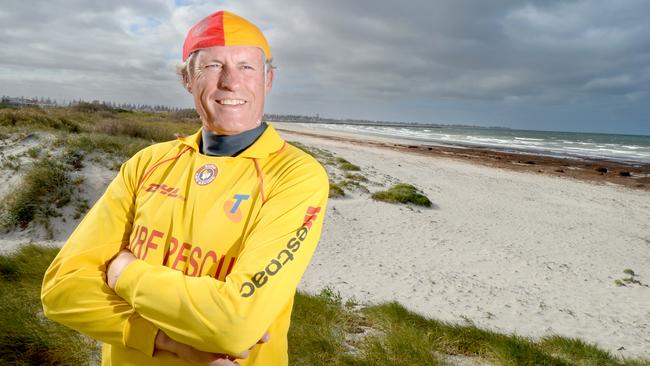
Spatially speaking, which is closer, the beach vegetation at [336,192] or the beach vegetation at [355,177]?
the beach vegetation at [336,192]

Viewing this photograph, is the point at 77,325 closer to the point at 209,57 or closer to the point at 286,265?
the point at 286,265

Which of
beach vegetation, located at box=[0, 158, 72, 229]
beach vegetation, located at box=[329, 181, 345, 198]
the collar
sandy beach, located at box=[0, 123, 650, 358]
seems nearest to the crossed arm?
the collar

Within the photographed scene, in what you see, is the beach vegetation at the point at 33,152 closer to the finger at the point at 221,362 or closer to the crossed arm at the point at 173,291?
the crossed arm at the point at 173,291

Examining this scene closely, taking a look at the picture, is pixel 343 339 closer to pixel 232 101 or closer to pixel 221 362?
pixel 221 362

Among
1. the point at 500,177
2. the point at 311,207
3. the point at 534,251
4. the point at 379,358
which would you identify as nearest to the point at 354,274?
the point at 379,358

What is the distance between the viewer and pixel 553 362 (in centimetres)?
411

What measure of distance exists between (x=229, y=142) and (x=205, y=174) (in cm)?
18

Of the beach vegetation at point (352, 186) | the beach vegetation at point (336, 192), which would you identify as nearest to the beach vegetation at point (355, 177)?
the beach vegetation at point (352, 186)

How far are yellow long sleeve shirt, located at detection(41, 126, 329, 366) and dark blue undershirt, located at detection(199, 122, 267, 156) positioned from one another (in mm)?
33

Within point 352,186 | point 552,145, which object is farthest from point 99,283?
point 552,145

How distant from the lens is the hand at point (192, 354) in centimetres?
147

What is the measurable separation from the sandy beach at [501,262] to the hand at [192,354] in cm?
479

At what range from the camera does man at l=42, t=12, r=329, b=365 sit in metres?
1.44

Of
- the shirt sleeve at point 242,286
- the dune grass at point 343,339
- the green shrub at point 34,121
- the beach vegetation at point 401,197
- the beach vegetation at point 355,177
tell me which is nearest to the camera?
the shirt sleeve at point 242,286
